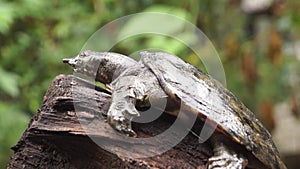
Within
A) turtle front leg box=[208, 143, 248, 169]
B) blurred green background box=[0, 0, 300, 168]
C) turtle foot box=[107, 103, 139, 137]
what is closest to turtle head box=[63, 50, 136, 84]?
turtle foot box=[107, 103, 139, 137]

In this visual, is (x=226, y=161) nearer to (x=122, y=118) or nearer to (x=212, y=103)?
(x=212, y=103)

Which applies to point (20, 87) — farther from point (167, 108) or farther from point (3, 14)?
point (167, 108)

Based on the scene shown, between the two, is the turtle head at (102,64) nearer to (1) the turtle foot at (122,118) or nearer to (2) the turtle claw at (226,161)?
(1) the turtle foot at (122,118)

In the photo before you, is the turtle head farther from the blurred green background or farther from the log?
the blurred green background

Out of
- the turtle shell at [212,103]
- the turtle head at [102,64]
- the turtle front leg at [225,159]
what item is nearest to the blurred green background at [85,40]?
the turtle head at [102,64]

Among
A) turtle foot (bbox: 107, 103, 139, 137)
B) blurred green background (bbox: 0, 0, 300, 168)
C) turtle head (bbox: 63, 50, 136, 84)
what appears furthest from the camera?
blurred green background (bbox: 0, 0, 300, 168)

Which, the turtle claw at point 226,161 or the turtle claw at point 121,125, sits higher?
the turtle claw at point 121,125
